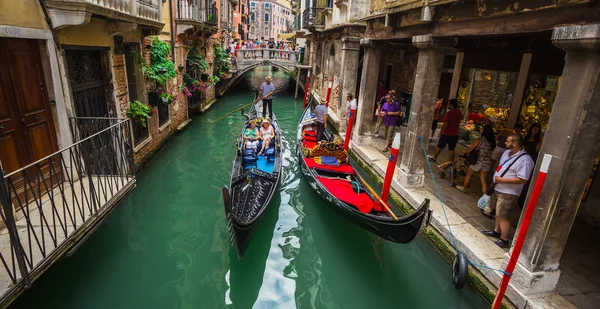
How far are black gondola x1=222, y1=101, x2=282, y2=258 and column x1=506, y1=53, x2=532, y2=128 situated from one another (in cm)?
452

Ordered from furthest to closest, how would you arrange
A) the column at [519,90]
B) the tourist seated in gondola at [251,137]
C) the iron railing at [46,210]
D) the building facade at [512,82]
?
the column at [519,90] < the tourist seated in gondola at [251,137] < the building facade at [512,82] < the iron railing at [46,210]

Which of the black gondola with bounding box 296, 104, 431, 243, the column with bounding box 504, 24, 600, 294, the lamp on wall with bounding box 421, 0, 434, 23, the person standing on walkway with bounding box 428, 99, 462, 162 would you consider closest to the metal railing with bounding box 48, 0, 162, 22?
the black gondola with bounding box 296, 104, 431, 243

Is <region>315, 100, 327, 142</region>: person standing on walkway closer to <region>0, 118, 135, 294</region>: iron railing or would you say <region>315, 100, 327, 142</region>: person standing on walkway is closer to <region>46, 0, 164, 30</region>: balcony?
<region>46, 0, 164, 30</region>: balcony

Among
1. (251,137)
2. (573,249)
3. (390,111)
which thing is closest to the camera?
(573,249)

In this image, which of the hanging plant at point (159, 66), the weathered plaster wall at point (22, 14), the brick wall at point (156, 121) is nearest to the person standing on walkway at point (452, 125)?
the hanging plant at point (159, 66)

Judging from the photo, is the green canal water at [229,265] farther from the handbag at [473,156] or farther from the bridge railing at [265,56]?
the bridge railing at [265,56]

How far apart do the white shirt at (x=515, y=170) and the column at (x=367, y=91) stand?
151 inches

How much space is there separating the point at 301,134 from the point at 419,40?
11.4ft

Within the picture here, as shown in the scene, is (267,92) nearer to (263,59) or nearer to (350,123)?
Answer: (350,123)

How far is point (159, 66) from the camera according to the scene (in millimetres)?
6410

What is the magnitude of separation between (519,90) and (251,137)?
199 inches

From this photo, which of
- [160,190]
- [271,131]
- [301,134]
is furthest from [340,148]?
[160,190]

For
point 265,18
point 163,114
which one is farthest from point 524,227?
point 265,18

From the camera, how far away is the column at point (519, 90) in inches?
239
